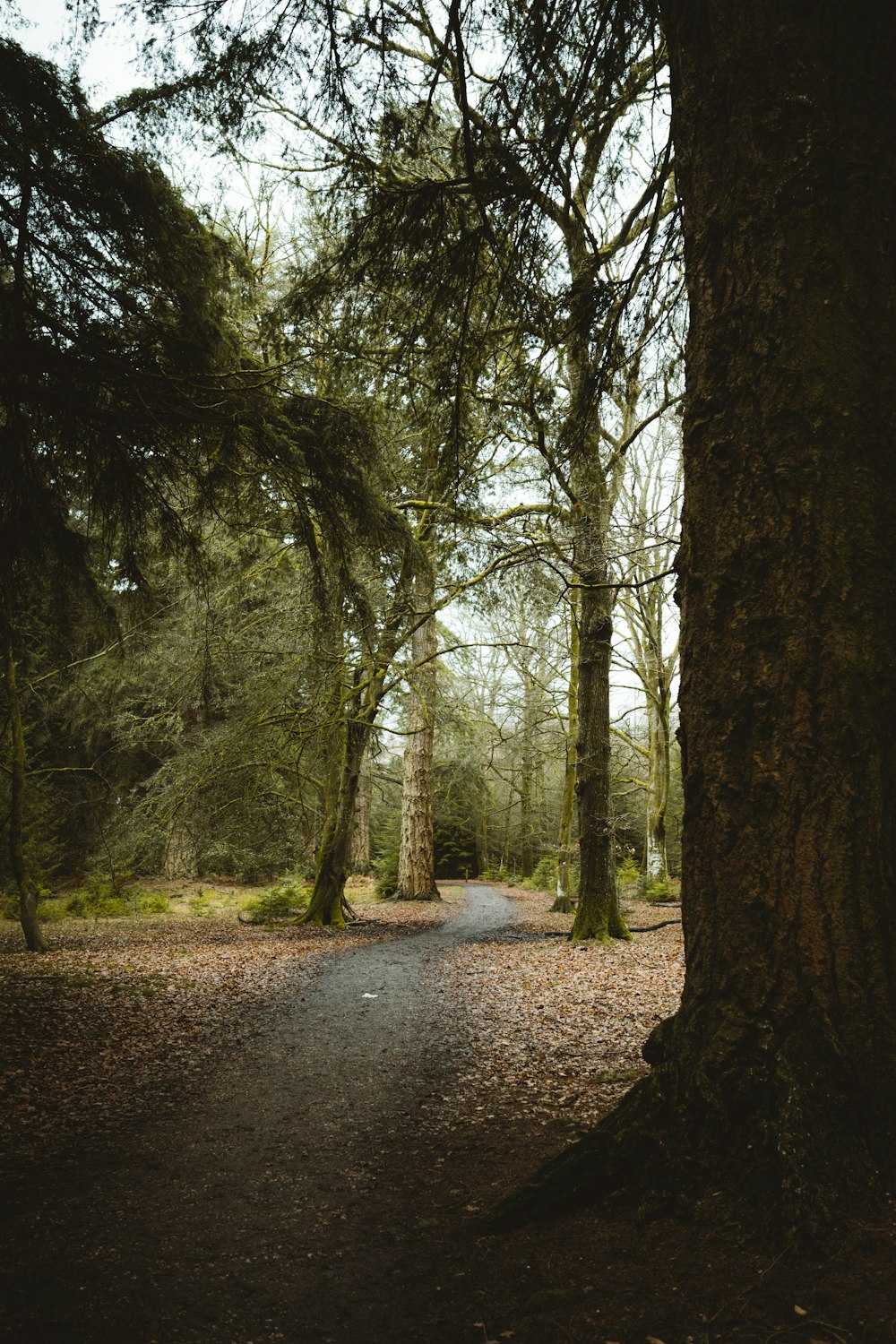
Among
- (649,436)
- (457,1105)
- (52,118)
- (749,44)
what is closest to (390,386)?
(52,118)

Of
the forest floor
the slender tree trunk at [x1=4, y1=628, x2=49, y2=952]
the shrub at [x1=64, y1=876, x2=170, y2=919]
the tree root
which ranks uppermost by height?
the slender tree trunk at [x1=4, y1=628, x2=49, y2=952]

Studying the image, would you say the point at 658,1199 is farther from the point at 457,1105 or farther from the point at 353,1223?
the point at 457,1105

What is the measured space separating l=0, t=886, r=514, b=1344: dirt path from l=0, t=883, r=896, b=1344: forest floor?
0.01 meters

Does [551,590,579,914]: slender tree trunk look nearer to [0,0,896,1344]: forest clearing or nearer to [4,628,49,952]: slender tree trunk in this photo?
[0,0,896,1344]: forest clearing

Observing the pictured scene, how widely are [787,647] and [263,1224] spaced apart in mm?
2665

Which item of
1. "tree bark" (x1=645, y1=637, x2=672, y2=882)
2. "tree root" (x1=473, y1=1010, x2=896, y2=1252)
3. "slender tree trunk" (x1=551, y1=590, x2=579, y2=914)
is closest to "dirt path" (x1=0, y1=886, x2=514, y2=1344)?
"tree root" (x1=473, y1=1010, x2=896, y2=1252)

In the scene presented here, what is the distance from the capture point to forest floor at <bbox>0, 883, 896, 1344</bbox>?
172 centimetres

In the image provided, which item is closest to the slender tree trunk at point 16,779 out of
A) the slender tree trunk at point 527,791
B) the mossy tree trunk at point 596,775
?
the mossy tree trunk at point 596,775

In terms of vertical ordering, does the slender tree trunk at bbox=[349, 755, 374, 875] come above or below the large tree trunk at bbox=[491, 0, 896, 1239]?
below

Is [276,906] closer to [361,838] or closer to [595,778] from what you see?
[595,778]

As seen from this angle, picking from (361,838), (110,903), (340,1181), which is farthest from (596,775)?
(361,838)

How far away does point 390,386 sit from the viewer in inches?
197

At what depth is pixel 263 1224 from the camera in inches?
95.3

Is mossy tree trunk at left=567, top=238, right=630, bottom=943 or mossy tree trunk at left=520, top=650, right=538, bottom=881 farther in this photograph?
mossy tree trunk at left=520, top=650, right=538, bottom=881
